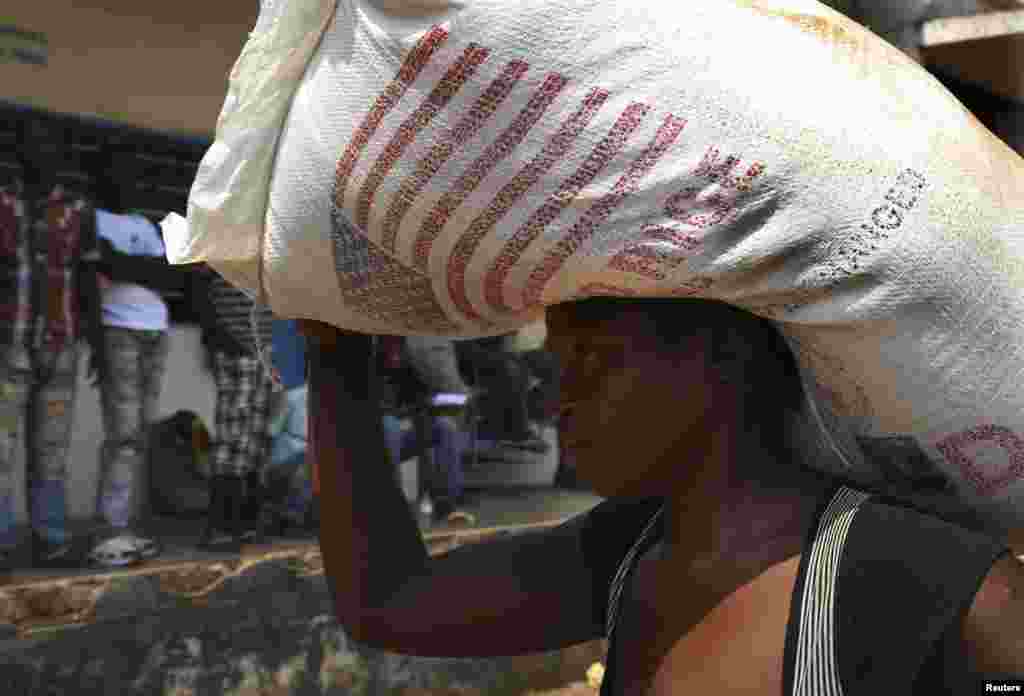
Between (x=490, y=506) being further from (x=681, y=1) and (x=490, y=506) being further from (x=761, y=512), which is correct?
(x=681, y=1)

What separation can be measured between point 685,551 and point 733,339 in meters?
0.31

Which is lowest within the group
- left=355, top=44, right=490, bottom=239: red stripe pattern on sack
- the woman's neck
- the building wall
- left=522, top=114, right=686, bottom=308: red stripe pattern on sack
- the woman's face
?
the woman's neck

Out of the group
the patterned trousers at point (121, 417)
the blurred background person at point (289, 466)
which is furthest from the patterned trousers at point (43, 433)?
the blurred background person at point (289, 466)

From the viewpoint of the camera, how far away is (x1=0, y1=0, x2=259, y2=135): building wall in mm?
4652

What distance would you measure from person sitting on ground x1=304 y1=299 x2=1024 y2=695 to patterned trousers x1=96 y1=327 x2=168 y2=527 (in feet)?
10.2

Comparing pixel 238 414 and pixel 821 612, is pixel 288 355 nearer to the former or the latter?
pixel 238 414

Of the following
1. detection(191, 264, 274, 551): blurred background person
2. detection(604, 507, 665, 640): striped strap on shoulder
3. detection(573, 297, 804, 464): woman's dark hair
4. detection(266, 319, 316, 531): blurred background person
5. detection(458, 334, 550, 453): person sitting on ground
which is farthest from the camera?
detection(458, 334, 550, 453): person sitting on ground

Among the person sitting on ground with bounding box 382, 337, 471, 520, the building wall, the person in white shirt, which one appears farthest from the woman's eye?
the building wall

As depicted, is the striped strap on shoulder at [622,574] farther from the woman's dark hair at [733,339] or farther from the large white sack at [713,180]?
the large white sack at [713,180]

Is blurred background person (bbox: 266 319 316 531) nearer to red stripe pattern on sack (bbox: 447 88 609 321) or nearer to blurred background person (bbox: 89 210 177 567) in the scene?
blurred background person (bbox: 89 210 177 567)

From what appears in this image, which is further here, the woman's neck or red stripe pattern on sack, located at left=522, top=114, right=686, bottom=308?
the woman's neck

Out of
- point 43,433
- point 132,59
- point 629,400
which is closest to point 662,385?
point 629,400

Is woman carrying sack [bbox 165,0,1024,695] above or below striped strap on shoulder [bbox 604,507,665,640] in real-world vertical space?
above

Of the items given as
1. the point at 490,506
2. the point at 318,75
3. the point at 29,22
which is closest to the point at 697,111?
the point at 318,75
